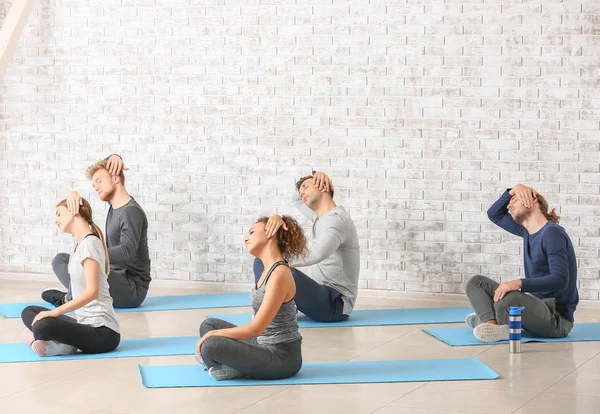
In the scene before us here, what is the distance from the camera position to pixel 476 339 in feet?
17.9

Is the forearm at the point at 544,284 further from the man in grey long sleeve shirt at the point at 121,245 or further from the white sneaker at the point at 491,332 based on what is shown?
the man in grey long sleeve shirt at the point at 121,245

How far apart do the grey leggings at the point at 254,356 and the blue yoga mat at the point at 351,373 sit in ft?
0.17

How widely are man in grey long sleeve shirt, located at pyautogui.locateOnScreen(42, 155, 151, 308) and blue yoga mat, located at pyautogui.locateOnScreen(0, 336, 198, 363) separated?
98 centimetres

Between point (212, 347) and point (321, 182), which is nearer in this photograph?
point (212, 347)

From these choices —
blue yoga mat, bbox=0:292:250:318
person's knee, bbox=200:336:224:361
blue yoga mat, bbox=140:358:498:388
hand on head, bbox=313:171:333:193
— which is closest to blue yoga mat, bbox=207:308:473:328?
blue yoga mat, bbox=0:292:250:318

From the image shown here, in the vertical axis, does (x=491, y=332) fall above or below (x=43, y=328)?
below

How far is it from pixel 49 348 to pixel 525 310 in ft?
8.38

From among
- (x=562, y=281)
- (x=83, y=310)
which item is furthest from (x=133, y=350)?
(x=562, y=281)

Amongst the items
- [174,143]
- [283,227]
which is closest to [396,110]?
[174,143]

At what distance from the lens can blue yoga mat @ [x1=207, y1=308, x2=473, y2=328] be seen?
6012 mm

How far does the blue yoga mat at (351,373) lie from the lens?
4.50 meters

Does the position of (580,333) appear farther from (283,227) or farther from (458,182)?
(283,227)

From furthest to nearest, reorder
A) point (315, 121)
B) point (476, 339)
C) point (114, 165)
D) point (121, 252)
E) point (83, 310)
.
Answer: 1. point (315, 121)
2. point (114, 165)
3. point (121, 252)
4. point (476, 339)
5. point (83, 310)

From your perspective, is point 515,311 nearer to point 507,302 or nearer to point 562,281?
point 507,302
